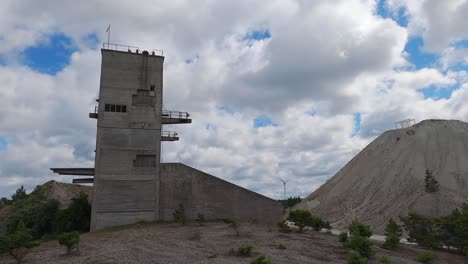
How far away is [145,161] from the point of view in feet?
114

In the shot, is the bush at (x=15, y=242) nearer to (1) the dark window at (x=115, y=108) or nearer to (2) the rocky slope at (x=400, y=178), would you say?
Answer: (1) the dark window at (x=115, y=108)

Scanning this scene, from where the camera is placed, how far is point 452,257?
25578 mm

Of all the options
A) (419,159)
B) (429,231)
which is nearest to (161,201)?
(429,231)

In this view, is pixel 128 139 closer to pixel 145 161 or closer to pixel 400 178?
pixel 145 161

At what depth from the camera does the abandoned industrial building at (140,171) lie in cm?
3322

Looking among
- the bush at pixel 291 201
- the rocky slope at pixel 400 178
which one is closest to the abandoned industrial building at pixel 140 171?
the rocky slope at pixel 400 178

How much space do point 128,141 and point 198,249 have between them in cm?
1762

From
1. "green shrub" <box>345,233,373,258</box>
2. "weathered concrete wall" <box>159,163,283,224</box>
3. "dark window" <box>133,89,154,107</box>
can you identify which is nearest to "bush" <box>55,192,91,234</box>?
"weathered concrete wall" <box>159,163,283,224</box>

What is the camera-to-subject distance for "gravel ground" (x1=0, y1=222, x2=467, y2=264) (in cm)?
1794

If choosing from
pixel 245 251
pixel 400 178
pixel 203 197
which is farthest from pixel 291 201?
pixel 245 251

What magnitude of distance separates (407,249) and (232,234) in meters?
13.0

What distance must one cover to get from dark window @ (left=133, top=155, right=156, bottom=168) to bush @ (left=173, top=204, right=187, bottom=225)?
196 inches

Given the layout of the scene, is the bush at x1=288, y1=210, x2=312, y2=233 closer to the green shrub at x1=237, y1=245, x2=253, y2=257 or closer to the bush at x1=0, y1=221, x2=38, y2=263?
the green shrub at x1=237, y1=245, x2=253, y2=257

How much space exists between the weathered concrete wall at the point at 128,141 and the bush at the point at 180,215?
199 cm
